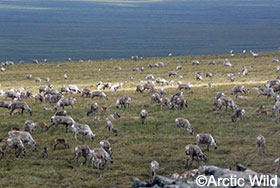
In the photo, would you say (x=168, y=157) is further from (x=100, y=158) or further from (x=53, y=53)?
(x=53, y=53)

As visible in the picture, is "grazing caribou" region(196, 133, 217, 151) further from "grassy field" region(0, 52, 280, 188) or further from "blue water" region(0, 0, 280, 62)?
"blue water" region(0, 0, 280, 62)

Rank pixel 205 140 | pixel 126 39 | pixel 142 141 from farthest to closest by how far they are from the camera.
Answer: pixel 126 39, pixel 142 141, pixel 205 140

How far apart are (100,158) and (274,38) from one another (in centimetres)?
11369

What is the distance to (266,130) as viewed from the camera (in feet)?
90.6

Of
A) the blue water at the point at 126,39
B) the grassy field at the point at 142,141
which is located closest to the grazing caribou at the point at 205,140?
the grassy field at the point at 142,141

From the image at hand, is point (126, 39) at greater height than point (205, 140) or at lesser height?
greater

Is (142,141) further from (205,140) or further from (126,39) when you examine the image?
(126,39)

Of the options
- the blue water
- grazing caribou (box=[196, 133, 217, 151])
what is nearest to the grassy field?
grazing caribou (box=[196, 133, 217, 151])

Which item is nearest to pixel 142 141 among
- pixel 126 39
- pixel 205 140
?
pixel 205 140

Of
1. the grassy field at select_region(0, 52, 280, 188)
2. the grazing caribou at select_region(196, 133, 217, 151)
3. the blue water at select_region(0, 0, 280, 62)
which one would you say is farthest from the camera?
the blue water at select_region(0, 0, 280, 62)

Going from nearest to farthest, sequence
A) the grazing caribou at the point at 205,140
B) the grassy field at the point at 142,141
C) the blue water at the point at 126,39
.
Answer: the grassy field at the point at 142,141
the grazing caribou at the point at 205,140
the blue water at the point at 126,39

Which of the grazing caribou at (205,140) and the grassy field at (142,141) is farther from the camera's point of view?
the grazing caribou at (205,140)

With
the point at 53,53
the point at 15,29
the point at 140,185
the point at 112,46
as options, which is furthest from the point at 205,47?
the point at 140,185

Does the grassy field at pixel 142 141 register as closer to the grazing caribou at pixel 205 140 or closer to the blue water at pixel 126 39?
the grazing caribou at pixel 205 140
